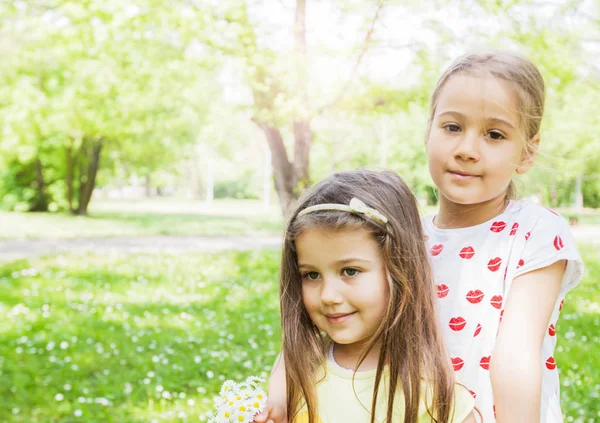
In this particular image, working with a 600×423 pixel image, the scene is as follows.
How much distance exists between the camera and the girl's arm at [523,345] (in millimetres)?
1602

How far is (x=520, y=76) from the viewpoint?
1831mm

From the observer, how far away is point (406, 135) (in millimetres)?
25906

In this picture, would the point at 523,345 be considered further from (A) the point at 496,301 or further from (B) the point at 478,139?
(B) the point at 478,139

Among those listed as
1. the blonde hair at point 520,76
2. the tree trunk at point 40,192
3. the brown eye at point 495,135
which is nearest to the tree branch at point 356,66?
the blonde hair at point 520,76

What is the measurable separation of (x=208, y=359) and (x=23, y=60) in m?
16.7

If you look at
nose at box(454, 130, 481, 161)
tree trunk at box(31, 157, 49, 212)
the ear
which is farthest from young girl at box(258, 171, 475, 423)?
tree trunk at box(31, 157, 49, 212)

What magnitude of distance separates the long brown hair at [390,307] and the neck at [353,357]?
3 cm

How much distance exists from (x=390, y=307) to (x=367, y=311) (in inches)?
2.6

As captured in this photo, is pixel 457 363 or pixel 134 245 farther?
pixel 134 245

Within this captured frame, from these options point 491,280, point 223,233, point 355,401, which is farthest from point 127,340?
point 223,233

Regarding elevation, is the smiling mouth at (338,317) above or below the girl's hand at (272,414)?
above

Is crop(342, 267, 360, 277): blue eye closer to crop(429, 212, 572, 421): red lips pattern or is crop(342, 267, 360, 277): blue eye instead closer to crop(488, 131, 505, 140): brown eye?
crop(429, 212, 572, 421): red lips pattern

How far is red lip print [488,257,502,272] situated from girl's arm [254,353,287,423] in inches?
28.3

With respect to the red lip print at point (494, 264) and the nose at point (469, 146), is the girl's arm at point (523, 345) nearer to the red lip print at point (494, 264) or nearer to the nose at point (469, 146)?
the red lip print at point (494, 264)
